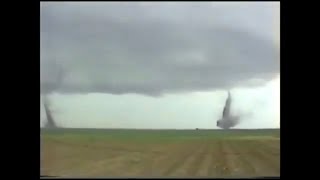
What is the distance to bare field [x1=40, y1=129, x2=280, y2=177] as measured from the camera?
13.1 feet

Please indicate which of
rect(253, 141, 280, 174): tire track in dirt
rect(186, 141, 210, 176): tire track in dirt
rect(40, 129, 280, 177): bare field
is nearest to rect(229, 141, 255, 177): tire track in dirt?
rect(40, 129, 280, 177): bare field

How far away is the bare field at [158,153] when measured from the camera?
3.98 m

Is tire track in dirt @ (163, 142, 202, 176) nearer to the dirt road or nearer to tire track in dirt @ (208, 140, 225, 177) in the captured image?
the dirt road

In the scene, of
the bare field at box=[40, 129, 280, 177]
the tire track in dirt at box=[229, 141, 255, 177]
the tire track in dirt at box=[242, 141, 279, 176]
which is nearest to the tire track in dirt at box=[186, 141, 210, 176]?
the bare field at box=[40, 129, 280, 177]

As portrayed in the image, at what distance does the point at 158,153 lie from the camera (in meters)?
4.16

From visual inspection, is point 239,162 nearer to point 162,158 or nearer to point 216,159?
point 216,159

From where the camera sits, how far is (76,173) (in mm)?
4078

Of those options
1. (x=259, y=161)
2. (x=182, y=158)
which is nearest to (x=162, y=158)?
(x=182, y=158)

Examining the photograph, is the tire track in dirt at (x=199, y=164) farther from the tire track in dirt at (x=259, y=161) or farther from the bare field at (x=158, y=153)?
the tire track in dirt at (x=259, y=161)

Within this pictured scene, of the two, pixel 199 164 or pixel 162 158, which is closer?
pixel 199 164

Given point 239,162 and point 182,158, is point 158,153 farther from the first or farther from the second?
point 239,162

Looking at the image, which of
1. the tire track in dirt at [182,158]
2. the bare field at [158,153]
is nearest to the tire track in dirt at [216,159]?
the bare field at [158,153]
